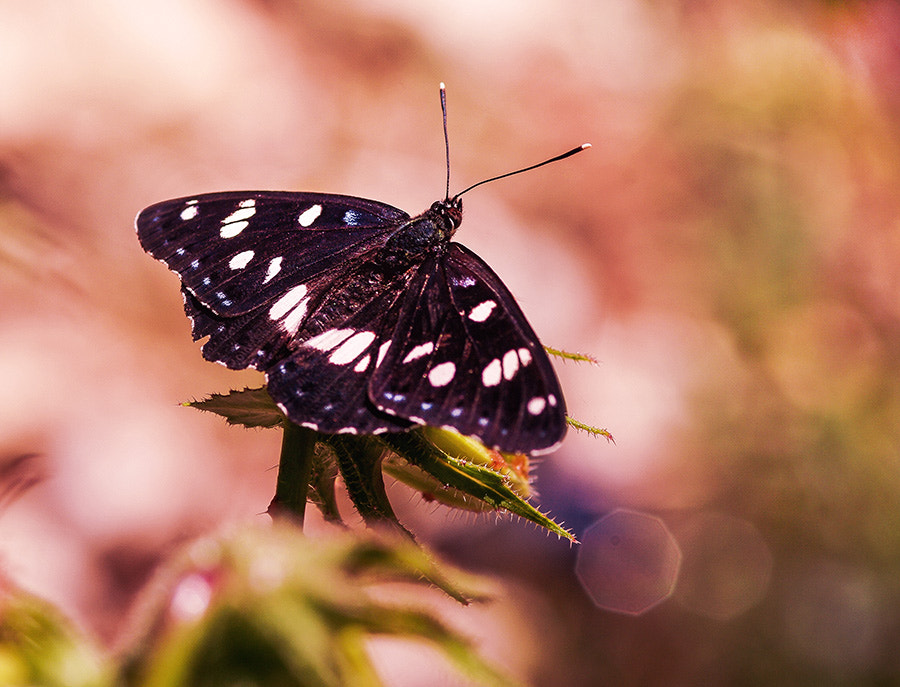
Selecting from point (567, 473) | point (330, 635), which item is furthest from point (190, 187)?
point (330, 635)

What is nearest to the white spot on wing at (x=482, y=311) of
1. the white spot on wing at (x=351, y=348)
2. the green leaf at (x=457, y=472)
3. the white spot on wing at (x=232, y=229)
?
the white spot on wing at (x=351, y=348)

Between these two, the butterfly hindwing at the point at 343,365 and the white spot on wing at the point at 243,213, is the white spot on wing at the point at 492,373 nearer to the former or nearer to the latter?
the butterfly hindwing at the point at 343,365

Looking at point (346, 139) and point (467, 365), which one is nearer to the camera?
→ point (467, 365)

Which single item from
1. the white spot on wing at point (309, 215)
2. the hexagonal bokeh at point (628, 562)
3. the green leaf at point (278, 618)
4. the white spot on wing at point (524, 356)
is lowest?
the green leaf at point (278, 618)

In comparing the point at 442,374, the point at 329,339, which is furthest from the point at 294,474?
the point at 329,339

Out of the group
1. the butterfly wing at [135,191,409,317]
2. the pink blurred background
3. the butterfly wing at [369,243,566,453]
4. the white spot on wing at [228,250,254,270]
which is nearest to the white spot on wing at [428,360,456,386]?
the butterfly wing at [369,243,566,453]

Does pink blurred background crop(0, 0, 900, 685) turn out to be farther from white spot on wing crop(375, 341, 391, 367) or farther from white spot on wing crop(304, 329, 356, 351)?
white spot on wing crop(375, 341, 391, 367)

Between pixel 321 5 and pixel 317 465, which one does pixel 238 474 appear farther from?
pixel 321 5

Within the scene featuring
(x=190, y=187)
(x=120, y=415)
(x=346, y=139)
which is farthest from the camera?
(x=346, y=139)
